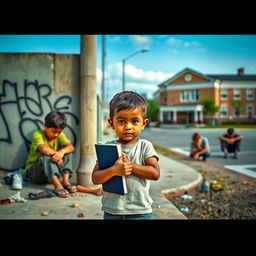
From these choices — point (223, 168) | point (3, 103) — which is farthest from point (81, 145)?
point (223, 168)

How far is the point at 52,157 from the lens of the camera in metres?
4.22

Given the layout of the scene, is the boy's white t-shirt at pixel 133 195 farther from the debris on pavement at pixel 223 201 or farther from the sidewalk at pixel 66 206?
the debris on pavement at pixel 223 201

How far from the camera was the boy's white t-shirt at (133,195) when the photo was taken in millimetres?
1906

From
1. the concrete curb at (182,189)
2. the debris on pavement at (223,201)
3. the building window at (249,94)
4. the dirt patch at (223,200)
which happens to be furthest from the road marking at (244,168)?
the building window at (249,94)

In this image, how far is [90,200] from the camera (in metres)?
4.01

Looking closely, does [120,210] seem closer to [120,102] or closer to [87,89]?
[120,102]

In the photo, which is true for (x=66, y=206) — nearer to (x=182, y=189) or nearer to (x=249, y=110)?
(x=182, y=189)

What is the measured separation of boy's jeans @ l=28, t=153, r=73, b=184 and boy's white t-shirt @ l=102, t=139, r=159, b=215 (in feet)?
8.26

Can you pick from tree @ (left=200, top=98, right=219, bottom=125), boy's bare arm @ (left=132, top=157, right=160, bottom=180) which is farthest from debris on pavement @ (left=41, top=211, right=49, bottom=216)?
tree @ (left=200, top=98, right=219, bottom=125)

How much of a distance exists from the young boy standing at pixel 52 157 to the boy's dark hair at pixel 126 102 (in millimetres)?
2591

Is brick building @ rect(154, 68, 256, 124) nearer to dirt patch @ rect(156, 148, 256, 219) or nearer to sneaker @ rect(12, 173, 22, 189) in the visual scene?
dirt patch @ rect(156, 148, 256, 219)

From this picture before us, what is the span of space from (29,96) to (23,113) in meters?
0.36

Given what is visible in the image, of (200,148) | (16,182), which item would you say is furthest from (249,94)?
(16,182)
